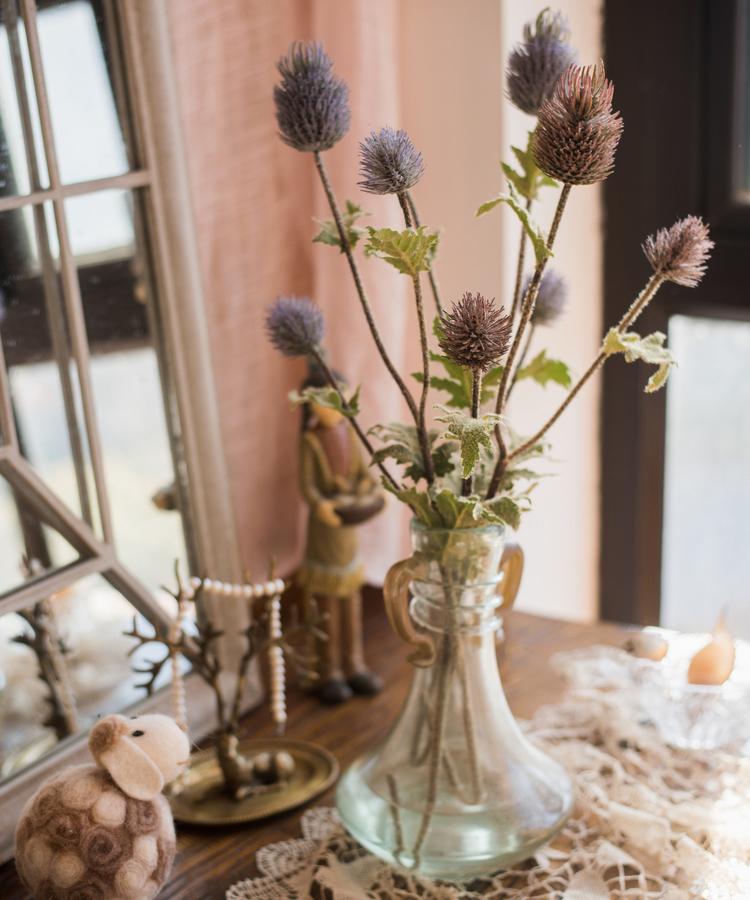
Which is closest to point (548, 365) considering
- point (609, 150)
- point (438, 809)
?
point (609, 150)

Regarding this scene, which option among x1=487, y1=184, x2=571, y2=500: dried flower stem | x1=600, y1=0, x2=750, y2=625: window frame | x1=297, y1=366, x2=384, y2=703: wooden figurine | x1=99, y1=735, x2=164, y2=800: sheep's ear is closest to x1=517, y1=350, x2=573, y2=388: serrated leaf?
x1=487, y1=184, x2=571, y2=500: dried flower stem

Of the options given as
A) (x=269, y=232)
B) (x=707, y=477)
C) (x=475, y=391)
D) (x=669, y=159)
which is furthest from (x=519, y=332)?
(x=707, y=477)

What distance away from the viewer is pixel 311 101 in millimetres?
756

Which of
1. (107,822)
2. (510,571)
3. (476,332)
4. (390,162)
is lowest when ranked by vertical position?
(107,822)

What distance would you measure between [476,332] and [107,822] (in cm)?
42

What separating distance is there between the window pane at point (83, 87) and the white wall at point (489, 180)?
372 mm

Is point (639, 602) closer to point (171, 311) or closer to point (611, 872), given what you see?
point (611, 872)

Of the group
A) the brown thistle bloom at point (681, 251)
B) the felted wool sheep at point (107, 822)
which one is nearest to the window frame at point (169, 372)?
the felted wool sheep at point (107, 822)

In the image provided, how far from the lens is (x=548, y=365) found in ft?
2.78

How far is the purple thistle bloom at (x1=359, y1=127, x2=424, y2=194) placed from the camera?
0.70 m

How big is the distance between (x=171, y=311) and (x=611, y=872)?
0.61 metres

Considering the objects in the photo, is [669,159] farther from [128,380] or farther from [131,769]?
[131,769]

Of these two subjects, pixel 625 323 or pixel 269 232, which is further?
pixel 269 232

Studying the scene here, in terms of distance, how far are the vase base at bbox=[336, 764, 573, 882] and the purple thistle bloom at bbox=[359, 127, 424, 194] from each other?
1.54ft
